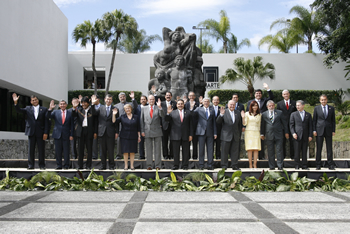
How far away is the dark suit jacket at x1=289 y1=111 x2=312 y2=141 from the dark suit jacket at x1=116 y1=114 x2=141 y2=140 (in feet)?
11.7

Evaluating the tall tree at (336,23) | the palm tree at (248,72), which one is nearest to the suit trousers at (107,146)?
the tall tree at (336,23)

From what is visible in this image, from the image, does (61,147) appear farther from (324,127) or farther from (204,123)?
(324,127)

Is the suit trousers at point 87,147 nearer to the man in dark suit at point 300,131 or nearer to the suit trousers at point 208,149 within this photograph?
the suit trousers at point 208,149

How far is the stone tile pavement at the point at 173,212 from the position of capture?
3525 mm

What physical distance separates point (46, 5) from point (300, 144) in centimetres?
1716

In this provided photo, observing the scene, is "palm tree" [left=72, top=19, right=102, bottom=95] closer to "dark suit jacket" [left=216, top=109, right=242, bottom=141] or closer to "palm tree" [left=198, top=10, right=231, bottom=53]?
"palm tree" [left=198, top=10, right=231, bottom=53]

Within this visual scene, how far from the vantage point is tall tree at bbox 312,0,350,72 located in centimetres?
1767

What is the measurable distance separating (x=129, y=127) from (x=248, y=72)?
2027 centimetres

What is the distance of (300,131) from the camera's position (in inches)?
301

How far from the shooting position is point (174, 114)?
25.5 feet

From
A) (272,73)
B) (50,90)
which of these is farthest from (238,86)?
(50,90)

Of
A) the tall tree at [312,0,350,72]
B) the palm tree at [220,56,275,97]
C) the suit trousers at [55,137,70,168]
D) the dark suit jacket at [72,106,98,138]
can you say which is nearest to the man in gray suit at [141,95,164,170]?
the dark suit jacket at [72,106,98,138]

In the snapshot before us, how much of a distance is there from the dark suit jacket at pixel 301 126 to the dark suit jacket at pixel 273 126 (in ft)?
0.58

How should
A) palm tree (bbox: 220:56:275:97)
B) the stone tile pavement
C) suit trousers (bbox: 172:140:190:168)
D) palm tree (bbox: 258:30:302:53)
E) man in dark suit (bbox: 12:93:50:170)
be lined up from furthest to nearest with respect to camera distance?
palm tree (bbox: 258:30:302:53)
palm tree (bbox: 220:56:275:97)
man in dark suit (bbox: 12:93:50:170)
suit trousers (bbox: 172:140:190:168)
the stone tile pavement
